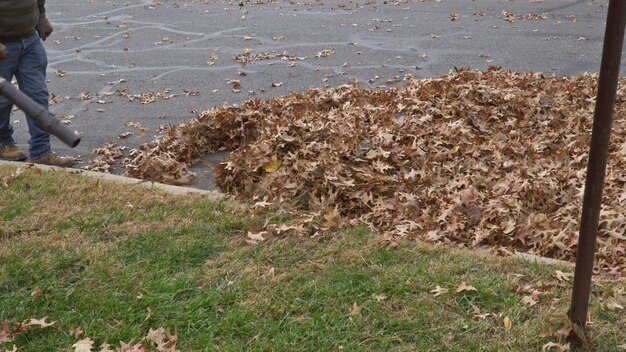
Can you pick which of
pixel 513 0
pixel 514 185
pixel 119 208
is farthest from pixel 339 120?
pixel 513 0

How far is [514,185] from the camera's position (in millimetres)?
4801

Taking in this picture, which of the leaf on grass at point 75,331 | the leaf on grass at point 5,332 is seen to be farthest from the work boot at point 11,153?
the leaf on grass at point 75,331

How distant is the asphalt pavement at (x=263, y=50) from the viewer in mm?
8281

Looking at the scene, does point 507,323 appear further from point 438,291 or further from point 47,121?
point 47,121

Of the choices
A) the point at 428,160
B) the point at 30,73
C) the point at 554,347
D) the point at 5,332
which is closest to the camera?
the point at 554,347

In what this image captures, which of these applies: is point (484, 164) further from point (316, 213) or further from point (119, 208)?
point (119, 208)

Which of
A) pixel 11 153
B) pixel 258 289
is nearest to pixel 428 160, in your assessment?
pixel 258 289

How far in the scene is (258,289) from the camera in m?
3.67

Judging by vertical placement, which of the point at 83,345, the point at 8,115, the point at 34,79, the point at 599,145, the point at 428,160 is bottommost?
the point at 83,345

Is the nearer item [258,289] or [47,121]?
[47,121]

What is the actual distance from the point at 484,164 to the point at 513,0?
11.9m

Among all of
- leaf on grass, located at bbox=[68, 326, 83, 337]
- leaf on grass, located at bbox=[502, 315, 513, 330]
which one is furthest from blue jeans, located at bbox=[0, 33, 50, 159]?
leaf on grass, located at bbox=[502, 315, 513, 330]

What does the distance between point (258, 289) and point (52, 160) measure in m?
3.15

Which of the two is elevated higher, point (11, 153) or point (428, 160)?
point (428, 160)
